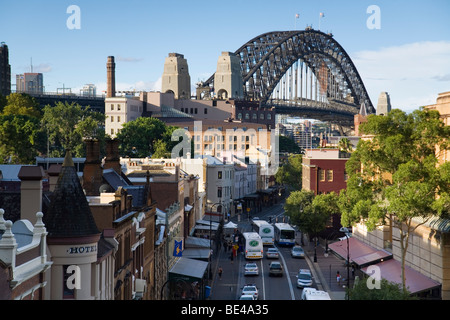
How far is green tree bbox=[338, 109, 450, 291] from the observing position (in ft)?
159

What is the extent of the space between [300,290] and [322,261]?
714 inches

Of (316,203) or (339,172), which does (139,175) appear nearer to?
(316,203)

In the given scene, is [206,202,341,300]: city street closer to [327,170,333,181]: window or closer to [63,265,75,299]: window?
[327,170,333,181]: window

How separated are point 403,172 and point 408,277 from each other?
332 inches

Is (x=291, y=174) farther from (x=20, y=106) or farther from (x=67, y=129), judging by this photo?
(x=20, y=106)

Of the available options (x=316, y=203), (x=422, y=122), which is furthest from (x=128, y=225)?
(x=316, y=203)

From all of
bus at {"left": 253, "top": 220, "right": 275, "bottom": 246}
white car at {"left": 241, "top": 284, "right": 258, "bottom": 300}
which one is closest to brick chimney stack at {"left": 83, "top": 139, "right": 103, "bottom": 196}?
white car at {"left": 241, "top": 284, "right": 258, "bottom": 300}

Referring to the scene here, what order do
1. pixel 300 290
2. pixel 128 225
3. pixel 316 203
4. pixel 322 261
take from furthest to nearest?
pixel 316 203, pixel 322 261, pixel 300 290, pixel 128 225

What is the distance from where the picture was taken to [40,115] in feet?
559

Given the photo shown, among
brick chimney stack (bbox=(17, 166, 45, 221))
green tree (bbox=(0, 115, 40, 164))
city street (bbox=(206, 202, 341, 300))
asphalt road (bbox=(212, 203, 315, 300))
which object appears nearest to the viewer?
brick chimney stack (bbox=(17, 166, 45, 221))

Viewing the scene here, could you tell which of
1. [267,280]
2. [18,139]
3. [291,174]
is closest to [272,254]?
[267,280]

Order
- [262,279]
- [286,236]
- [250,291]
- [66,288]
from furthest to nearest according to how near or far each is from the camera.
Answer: [286,236] < [262,279] < [250,291] < [66,288]

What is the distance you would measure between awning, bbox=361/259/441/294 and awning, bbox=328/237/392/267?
3.24 ft

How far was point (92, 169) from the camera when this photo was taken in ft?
147
